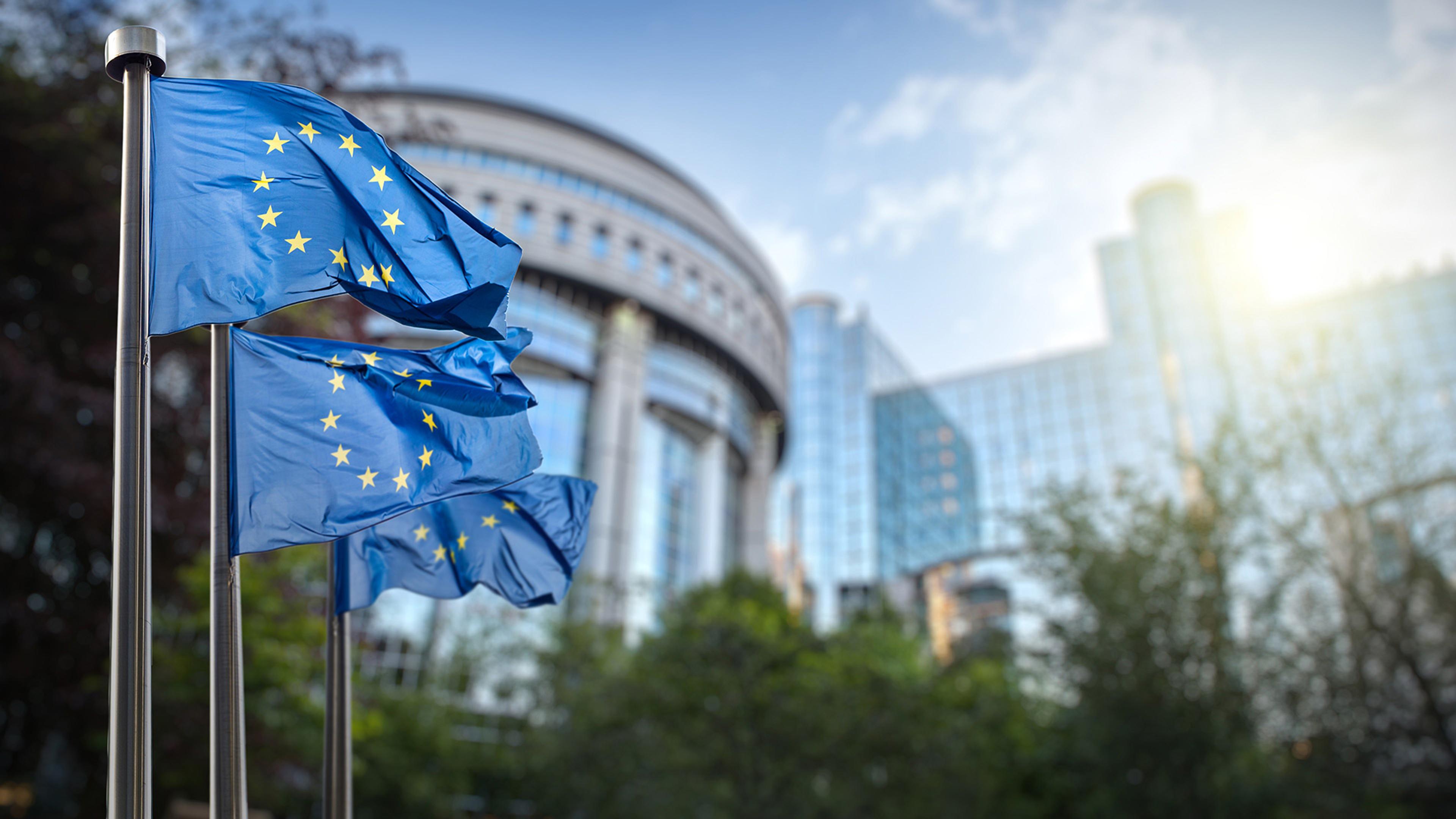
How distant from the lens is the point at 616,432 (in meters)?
47.6

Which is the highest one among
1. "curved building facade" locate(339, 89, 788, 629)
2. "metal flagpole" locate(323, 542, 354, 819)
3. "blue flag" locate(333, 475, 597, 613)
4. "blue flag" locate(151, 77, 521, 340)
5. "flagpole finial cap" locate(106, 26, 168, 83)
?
"curved building facade" locate(339, 89, 788, 629)

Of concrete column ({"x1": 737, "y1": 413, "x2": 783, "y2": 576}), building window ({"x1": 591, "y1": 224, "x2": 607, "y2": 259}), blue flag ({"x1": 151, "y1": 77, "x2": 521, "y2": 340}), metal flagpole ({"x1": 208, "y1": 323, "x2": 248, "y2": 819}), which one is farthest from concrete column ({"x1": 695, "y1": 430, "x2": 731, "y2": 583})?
metal flagpole ({"x1": 208, "y1": 323, "x2": 248, "y2": 819})

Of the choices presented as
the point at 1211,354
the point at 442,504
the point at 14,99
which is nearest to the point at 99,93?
the point at 14,99

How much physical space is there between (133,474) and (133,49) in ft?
7.72

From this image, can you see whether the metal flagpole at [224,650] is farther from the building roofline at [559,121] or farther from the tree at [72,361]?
the building roofline at [559,121]

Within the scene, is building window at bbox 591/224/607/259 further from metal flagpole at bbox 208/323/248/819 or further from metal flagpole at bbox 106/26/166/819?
metal flagpole at bbox 208/323/248/819

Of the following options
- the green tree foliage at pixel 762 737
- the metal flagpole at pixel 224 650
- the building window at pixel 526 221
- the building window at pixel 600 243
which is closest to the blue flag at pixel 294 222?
the metal flagpole at pixel 224 650

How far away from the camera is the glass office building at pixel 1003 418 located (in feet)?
300

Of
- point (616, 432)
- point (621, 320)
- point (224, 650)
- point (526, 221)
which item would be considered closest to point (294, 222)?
point (224, 650)

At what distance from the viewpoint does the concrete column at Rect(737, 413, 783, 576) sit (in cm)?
5881

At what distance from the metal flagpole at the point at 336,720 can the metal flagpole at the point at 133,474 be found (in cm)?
181

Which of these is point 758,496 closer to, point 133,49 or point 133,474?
point 133,49

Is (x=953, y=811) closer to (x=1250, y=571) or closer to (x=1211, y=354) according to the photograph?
(x=1250, y=571)

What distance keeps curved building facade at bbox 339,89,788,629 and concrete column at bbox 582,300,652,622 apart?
81 mm
